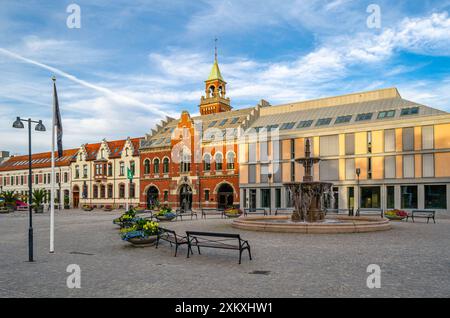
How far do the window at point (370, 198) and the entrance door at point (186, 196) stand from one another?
2325cm

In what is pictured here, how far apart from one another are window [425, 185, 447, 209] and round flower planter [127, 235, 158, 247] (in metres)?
31.3

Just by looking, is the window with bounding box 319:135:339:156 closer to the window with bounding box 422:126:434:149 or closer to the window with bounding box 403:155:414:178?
the window with bounding box 403:155:414:178

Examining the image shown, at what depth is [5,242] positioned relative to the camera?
56.5 ft

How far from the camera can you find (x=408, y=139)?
3794cm

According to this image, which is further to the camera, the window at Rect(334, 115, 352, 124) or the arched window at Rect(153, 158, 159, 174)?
the arched window at Rect(153, 158, 159, 174)

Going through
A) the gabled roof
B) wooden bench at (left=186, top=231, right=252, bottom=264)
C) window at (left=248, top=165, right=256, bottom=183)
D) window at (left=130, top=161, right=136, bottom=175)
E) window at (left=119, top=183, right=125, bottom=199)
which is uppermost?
the gabled roof

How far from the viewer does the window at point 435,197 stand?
118ft

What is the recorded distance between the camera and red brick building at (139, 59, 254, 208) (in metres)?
49.8

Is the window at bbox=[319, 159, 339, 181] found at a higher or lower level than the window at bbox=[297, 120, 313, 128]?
lower

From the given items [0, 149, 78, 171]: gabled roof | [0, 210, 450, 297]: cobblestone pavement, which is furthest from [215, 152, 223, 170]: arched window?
[0, 210, 450, 297]: cobblestone pavement

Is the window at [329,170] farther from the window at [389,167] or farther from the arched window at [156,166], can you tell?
the arched window at [156,166]

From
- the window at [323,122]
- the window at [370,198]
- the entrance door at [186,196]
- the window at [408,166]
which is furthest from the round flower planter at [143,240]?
the entrance door at [186,196]
